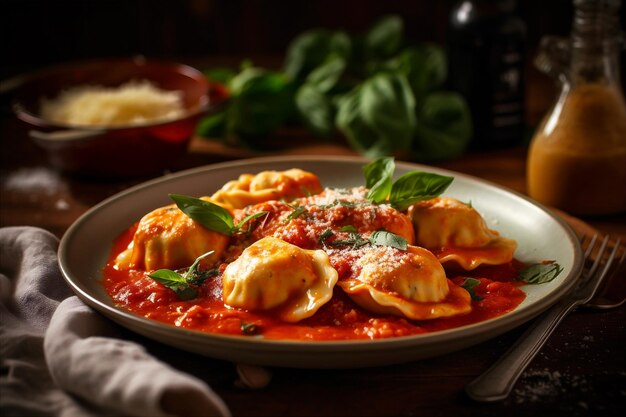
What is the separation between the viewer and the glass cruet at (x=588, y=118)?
377 cm

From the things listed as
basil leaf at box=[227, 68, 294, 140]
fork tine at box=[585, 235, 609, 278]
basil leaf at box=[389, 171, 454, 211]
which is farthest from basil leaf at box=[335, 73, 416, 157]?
fork tine at box=[585, 235, 609, 278]

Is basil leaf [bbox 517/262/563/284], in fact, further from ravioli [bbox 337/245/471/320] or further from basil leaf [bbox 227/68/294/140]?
basil leaf [bbox 227/68/294/140]

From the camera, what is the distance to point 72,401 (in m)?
2.33

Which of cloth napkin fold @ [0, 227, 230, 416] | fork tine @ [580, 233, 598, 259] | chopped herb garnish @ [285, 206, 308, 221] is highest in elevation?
chopped herb garnish @ [285, 206, 308, 221]

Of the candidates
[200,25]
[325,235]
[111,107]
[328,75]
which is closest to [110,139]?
[111,107]

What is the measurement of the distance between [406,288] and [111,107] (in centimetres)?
279

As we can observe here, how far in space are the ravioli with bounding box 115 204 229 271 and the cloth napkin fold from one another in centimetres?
36

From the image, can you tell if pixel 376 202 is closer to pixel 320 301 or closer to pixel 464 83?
pixel 320 301

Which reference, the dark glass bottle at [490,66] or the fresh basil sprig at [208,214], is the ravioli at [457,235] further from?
the dark glass bottle at [490,66]

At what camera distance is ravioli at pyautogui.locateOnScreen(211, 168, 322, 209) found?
3.46m

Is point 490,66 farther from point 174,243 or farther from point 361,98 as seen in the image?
point 174,243

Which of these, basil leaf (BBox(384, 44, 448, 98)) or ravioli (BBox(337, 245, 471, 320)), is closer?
ravioli (BBox(337, 245, 471, 320))

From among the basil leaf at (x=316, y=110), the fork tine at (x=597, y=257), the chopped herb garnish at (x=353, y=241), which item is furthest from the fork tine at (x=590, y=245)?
the basil leaf at (x=316, y=110)

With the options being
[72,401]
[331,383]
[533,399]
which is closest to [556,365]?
[533,399]
